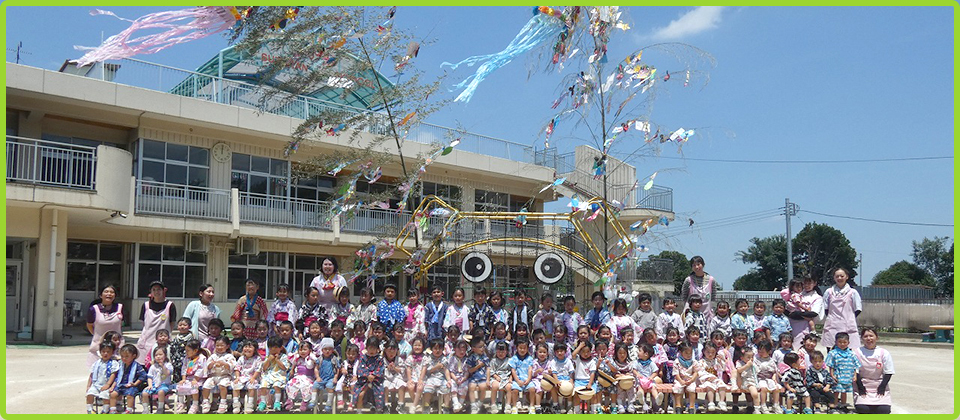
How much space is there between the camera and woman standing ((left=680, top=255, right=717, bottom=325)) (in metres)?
9.09

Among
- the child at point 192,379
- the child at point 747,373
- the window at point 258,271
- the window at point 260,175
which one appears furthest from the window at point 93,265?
the child at point 747,373

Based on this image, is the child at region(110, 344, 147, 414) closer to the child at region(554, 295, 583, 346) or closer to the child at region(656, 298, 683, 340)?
Result: the child at region(554, 295, 583, 346)

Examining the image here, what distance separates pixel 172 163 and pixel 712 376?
15.1 metres

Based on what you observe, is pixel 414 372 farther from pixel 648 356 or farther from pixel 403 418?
pixel 648 356

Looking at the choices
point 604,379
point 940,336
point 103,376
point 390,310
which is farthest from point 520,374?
point 940,336

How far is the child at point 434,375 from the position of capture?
25.3ft

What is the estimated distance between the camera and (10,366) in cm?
1138

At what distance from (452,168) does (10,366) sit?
1391 centimetres

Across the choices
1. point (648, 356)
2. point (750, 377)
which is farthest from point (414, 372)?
point (750, 377)

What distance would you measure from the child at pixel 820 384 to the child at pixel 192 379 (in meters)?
6.05

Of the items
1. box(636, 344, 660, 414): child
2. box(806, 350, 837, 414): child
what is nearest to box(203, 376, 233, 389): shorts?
box(636, 344, 660, 414): child

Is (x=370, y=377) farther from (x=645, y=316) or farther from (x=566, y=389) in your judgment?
(x=645, y=316)

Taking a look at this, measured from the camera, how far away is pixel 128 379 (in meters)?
7.30

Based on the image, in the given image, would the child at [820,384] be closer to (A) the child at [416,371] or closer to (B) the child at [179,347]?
(A) the child at [416,371]
